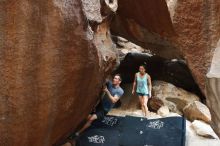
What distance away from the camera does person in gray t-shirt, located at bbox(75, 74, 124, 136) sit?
828 centimetres

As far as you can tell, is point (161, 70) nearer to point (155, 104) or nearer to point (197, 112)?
point (155, 104)

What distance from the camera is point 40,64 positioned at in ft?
19.2

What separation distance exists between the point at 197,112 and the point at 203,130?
836 millimetres

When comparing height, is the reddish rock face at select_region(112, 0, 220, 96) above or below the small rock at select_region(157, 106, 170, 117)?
above

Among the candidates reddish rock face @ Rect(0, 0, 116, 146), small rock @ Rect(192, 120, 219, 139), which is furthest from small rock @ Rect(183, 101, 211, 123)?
reddish rock face @ Rect(0, 0, 116, 146)

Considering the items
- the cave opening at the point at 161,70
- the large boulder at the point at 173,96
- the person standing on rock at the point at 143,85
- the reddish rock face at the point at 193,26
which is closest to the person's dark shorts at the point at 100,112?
the person standing on rock at the point at 143,85

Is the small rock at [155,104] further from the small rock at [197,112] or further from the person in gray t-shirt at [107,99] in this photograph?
the person in gray t-shirt at [107,99]

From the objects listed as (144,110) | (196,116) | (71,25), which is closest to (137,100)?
(144,110)

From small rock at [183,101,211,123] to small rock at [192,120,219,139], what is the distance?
37cm

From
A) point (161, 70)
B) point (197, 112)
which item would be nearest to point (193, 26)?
point (197, 112)

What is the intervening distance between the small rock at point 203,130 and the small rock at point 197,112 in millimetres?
366

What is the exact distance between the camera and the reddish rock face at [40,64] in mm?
5672

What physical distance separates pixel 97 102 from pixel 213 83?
3217 millimetres

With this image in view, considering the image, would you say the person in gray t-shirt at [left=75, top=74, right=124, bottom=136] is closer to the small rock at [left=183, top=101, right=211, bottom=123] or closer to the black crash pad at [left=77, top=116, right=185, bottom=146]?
the black crash pad at [left=77, top=116, right=185, bottom=146]
